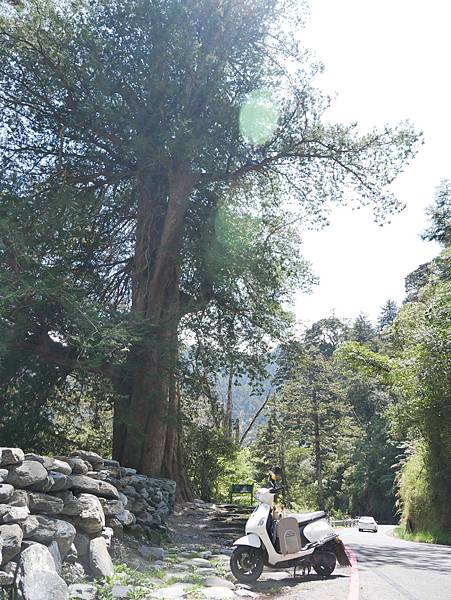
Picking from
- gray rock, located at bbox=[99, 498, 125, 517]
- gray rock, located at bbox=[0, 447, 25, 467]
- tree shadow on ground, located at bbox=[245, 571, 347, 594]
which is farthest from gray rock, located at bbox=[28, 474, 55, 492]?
tree shadow on ground, located at bbox=[245, 571, 347, 594]

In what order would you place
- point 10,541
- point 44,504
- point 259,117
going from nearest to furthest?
1. point 10,541
2. point 44,504
3. point 259,117

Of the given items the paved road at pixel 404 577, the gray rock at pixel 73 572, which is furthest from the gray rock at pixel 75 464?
the paved road at pixel 404 577

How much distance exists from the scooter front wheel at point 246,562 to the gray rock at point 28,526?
2.61 meters

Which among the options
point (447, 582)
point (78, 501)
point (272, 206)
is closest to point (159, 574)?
point (78, 501)

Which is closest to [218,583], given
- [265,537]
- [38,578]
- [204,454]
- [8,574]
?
[265,537]

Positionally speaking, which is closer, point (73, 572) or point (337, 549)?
point (73, 572)

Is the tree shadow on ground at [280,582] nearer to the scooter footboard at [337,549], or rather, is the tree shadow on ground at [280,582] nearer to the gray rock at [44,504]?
the scooter footboard at [337,549]

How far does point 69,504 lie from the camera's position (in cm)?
657

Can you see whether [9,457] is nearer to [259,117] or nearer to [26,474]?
[26,474]

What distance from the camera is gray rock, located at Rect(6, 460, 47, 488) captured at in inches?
227

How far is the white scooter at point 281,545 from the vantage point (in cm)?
707

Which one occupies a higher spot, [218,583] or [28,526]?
[28,526]

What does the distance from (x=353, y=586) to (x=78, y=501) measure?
11.0 ft

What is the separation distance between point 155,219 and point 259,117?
3803mm
